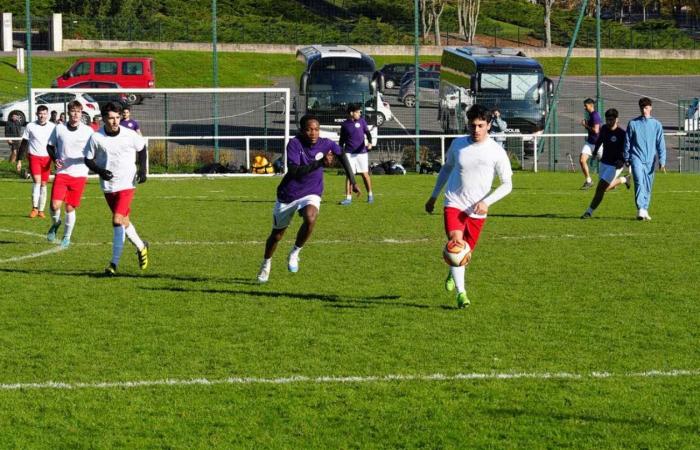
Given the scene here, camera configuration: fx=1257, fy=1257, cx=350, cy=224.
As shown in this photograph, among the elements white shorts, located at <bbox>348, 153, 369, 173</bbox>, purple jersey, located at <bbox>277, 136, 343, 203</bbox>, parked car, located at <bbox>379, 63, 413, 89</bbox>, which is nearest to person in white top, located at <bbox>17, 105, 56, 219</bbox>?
white shorts, located at <bbox>348, 153, 369, 173</bbox>

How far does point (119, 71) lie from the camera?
5738cm

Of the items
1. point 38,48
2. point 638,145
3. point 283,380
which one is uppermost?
point 38,48

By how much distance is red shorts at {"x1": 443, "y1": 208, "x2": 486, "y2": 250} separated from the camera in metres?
11.9

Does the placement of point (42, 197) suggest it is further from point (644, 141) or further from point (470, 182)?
point (470, 182)

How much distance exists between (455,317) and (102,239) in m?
8.47

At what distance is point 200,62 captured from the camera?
65750 millimetres

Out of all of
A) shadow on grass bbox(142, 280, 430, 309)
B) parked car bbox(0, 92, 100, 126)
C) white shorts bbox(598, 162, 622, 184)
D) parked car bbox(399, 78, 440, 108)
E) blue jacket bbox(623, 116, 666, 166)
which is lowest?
shadow on grass bbox(142, 280, 430, 309)

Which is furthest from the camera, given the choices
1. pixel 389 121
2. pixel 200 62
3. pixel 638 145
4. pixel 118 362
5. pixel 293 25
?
pixel 293 25

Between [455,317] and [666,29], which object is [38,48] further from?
[455,317]

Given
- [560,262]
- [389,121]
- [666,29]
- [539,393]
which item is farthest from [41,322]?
[666,29]

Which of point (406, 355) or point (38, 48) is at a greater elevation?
point (38, 48)

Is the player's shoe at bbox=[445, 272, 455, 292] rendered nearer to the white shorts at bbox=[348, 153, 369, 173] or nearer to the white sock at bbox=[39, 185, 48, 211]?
the white sock at bbox=[39, 185, 48, 211]

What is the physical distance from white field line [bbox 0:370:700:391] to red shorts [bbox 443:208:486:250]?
Result: 2.97 m

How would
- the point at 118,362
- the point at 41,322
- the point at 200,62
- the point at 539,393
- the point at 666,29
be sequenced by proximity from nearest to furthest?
the point at 539,393 → the point at 118,362 → the point at 41,322 → the point at 200,62 → the point at 666,29
